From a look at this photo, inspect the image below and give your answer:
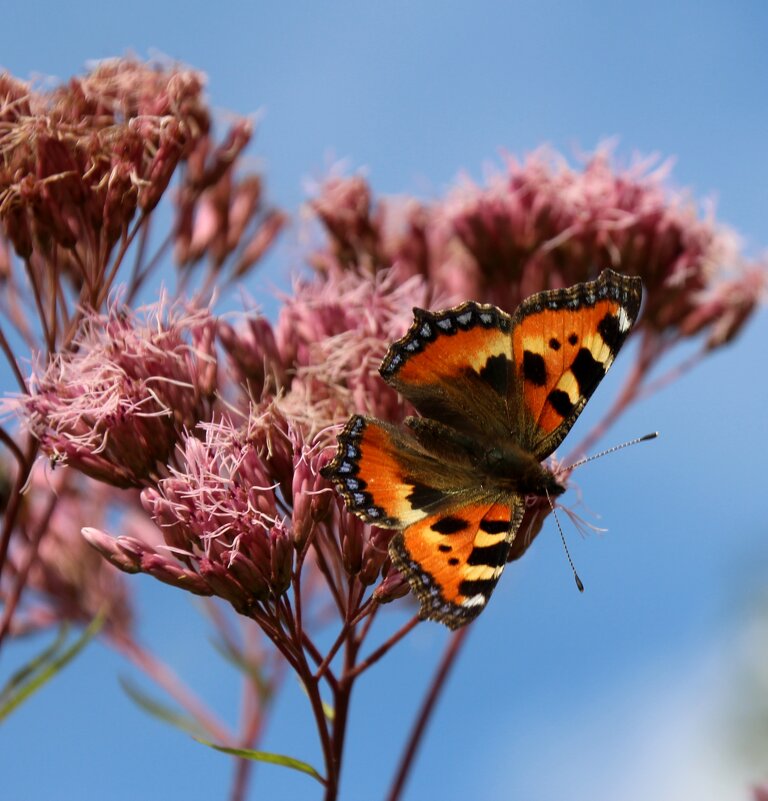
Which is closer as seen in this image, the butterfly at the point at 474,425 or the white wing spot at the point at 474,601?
the white wing spot at the point at 474,601

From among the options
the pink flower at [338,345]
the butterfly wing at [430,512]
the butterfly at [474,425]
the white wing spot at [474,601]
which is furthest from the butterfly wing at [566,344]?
the white wing spot at [474,601]

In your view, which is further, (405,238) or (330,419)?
(405,238)

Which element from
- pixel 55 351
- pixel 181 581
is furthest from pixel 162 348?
pixel 181 581

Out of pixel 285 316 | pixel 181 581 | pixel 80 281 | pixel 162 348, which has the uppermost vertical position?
pixel 80 281

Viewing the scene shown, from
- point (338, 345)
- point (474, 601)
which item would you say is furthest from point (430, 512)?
point (338, 345)

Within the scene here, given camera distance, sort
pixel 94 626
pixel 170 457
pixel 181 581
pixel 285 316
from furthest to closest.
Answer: pixel 285 316 → pixel 94 626 → pixel 170 457 → pixel 181 581

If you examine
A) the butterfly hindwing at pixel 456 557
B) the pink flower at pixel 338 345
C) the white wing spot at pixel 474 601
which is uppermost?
the pink flower at pixel 338 345

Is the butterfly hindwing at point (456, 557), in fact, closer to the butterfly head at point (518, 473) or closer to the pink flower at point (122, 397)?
the butterfly head at point (518, 473)

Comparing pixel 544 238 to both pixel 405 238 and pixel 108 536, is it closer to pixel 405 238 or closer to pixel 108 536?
pixel 405 238
